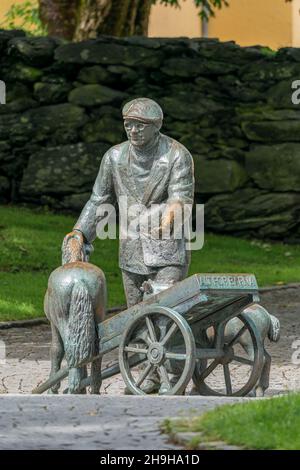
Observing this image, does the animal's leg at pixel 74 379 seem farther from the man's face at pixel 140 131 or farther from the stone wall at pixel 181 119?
the stone wall at pixel 181 119

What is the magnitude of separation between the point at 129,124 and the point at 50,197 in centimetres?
987

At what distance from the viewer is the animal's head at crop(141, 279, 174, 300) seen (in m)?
8.88

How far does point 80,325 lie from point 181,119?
33.4ft

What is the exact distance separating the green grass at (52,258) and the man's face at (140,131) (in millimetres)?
4269

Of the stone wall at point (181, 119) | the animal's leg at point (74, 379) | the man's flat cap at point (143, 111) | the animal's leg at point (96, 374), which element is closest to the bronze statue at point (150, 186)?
the man's flat cap at point (143, 111)

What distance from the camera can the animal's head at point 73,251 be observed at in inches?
352

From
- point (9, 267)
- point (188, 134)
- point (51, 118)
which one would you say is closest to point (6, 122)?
point (51, 118)

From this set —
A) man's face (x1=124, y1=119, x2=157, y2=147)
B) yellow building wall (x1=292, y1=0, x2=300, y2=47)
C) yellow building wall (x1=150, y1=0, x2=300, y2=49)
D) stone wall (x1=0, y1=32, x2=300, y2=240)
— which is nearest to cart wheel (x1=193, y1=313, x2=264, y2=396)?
man's face (x1=124, y1=119, x2=157, y2=147)

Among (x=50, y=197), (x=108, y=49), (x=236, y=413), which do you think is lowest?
(x=236, y=413)

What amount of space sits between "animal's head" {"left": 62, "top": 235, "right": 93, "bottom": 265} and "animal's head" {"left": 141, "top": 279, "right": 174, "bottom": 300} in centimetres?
42

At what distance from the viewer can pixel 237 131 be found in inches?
737

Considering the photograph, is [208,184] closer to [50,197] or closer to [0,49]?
[50,197]

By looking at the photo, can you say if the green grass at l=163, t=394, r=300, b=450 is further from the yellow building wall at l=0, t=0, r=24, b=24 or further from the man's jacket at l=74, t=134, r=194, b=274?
the yellow building wall at l=0, t=0, r=24, b=24
